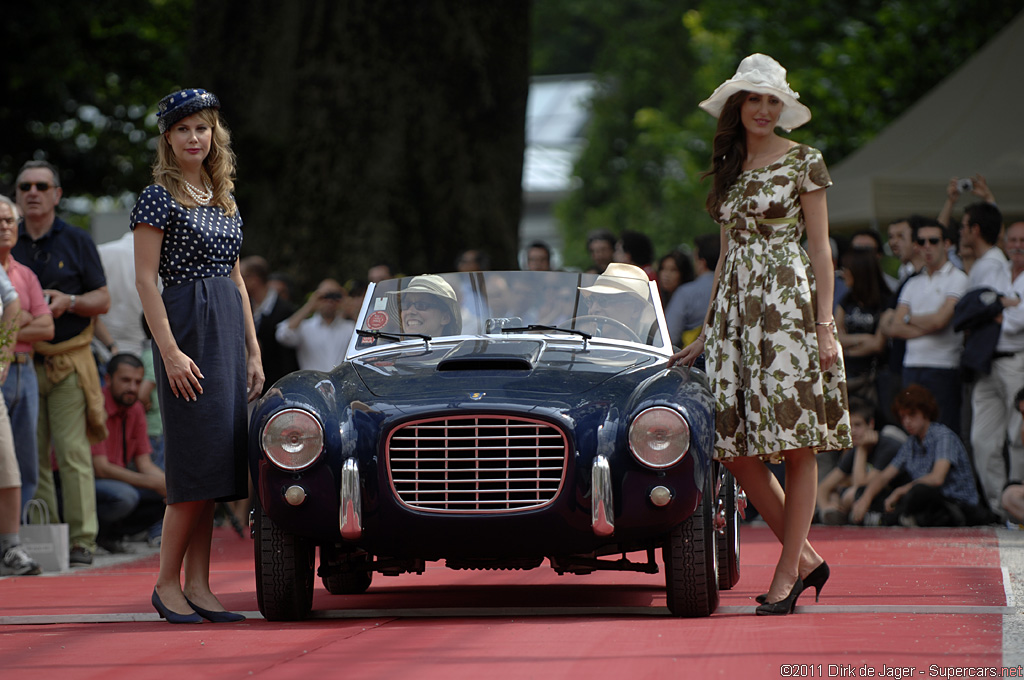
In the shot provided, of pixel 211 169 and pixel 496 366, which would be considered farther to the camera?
pixel 211 169

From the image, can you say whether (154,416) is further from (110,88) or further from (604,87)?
(604,87)

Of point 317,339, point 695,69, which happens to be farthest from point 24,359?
point 695,69

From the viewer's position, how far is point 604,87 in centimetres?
5284

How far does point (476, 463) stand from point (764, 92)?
1.85 meters

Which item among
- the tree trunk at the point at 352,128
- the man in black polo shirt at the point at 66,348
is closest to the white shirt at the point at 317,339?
the man in black polo shirt at the point at 66,348

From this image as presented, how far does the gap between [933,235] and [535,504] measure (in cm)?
627

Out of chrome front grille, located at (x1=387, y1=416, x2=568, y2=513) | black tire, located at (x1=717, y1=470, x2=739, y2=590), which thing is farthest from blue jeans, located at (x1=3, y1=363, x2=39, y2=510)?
black tire, located at (x1=717, y1=470, x2=739, y2=590)

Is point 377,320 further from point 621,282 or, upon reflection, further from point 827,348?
point 827,348

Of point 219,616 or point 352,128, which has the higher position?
point 352,128

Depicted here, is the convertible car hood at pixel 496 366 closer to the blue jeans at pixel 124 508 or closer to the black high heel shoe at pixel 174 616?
the black high heel shoe at pixel 174 616

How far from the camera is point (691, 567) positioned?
5.59 m

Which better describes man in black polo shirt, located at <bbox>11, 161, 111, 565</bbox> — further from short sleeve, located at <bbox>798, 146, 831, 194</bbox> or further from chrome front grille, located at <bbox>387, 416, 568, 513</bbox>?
short sleeve, located at <bbox>798, 146, 831, 194</bbox>

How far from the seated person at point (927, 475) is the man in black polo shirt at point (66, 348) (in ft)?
18.0

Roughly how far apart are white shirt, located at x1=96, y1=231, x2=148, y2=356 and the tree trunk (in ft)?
12.7
